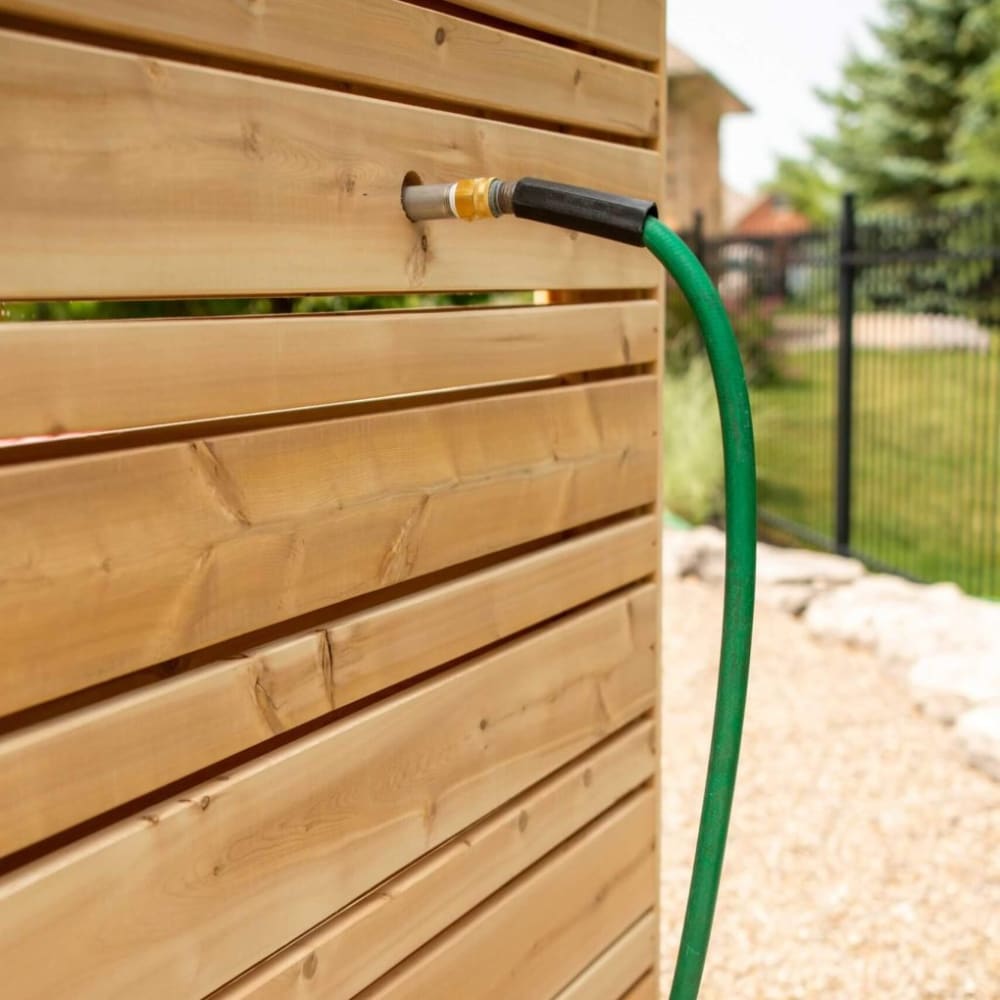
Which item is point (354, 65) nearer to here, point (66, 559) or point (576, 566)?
point (66, 559)

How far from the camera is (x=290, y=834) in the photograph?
120 cm

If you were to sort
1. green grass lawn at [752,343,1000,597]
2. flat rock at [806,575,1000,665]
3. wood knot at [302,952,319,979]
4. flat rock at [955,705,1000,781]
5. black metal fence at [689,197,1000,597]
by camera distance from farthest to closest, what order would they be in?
green grass lawn at [752,343,1000,597]
black metal fence at [689,197,1000,597]
flat rock at [806,575,1000,665]
flat rock at [955,705,1000,781]
wood knot at [302,952,319,979]

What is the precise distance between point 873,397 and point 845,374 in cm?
252

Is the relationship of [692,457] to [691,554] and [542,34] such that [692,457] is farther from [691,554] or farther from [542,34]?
[542,34]

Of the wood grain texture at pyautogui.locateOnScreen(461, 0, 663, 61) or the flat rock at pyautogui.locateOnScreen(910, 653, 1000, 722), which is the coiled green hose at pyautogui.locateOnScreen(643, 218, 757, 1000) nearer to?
the wood grain texture at pyautogui.locateOnScreen(461, 0, 663, 61)

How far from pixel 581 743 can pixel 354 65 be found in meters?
1.00

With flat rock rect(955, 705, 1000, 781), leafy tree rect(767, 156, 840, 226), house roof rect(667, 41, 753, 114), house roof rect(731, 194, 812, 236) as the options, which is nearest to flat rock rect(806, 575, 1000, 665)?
flat rock rect(955, 705, 1000, 781)

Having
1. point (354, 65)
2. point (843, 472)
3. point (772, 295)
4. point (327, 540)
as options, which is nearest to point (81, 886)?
point (327, 540)

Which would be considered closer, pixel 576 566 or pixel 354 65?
pixel 354 65

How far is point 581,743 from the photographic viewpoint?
1738 mm

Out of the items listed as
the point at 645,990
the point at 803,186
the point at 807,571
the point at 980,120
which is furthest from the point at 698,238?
the point at 803,186

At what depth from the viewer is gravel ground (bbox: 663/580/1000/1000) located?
9.62 ft

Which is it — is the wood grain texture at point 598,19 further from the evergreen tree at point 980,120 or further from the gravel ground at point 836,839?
the evergreen tree at point 980,120

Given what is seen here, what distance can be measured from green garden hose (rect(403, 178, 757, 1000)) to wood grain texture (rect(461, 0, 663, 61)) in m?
0.29
